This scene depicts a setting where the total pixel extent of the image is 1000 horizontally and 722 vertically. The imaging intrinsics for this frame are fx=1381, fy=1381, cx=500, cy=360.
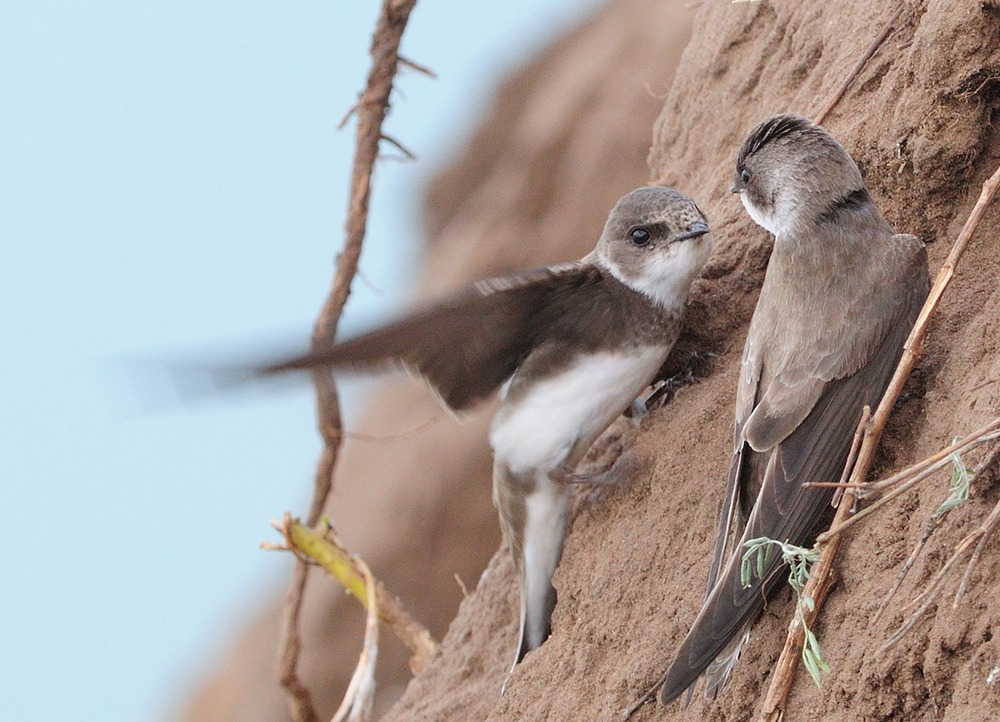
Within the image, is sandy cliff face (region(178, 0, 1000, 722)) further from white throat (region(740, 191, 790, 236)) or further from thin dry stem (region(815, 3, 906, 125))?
white throat (region(740, 191, 790, 236))

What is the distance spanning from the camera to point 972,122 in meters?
2.90

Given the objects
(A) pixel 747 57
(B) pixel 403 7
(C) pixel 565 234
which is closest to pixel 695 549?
(A) pixel 747 57

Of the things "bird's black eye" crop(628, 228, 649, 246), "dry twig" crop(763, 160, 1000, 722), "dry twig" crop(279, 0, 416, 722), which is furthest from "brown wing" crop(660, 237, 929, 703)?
"dry twig" crop(279, 0, 416, 722)

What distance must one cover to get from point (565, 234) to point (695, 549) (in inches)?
236

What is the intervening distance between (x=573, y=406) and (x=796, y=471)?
0.81 meters

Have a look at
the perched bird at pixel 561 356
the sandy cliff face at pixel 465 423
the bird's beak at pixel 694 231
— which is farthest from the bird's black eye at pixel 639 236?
the sandy cliff face at pixel 465 423

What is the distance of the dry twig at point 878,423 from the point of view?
2.55 meters

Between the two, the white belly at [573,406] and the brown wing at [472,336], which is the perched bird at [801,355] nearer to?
the white belly at [573,406]

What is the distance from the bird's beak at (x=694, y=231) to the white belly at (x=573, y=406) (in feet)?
0.89

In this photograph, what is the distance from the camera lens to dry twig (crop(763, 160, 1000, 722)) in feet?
8.37

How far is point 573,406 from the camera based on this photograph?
134 inches

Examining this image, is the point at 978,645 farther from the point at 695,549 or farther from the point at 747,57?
the point at 747,57

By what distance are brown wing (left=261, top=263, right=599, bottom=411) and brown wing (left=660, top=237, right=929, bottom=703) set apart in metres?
0.67

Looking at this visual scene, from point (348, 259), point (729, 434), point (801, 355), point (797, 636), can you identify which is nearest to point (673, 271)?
point (729, 434)
